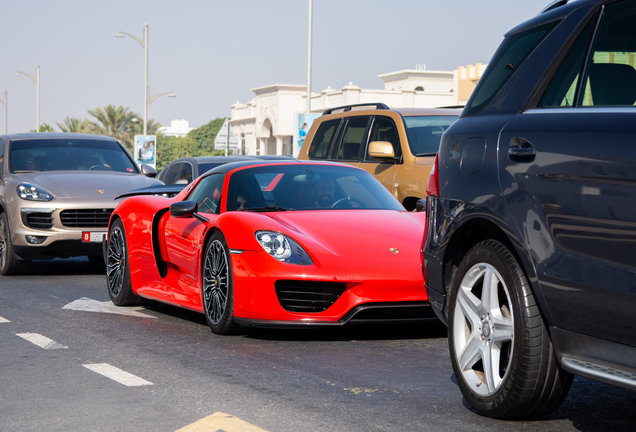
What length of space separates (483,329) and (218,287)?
284 cm

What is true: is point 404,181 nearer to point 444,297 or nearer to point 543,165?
point 444,297

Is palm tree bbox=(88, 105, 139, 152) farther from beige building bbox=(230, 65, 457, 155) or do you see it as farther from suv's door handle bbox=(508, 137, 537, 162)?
suv's door handle bbox=(508, 137, 537, 162)

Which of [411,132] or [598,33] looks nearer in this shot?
[598,33]

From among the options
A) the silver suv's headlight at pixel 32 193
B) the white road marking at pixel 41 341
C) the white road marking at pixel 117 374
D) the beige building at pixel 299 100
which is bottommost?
the white road marking at pixel 41 341

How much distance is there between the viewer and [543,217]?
11.9 ft

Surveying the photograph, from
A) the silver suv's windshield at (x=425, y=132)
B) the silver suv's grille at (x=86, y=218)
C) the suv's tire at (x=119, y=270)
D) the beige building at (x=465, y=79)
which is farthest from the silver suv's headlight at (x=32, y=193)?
the beige building at (x=465, y=79)

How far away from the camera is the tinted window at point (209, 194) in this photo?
24.2ft

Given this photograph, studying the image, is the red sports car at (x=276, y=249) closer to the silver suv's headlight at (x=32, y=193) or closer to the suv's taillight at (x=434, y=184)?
the suv's taillight at (x=434, y=184)

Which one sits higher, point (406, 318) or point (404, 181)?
point (404, 181)

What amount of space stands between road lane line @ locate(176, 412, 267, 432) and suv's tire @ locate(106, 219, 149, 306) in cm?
418

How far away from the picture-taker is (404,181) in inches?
400

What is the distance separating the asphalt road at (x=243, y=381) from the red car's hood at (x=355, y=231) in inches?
25.4

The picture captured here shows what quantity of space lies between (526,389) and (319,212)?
11.4 ft

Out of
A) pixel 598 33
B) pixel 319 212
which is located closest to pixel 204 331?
pixel 319 212
